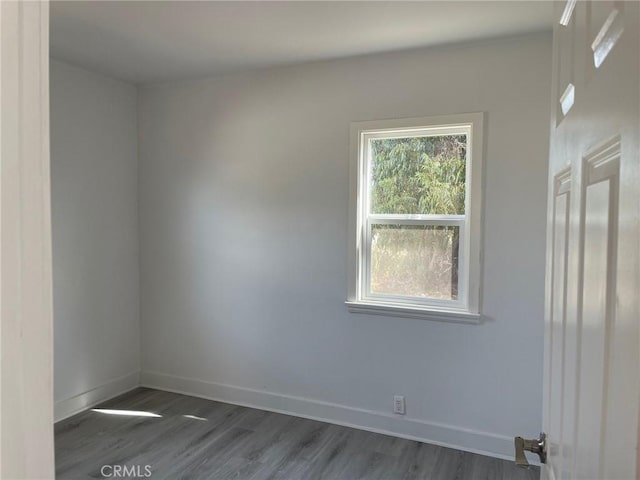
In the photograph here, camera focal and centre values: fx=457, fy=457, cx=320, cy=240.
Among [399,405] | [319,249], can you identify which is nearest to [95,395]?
[319,249]

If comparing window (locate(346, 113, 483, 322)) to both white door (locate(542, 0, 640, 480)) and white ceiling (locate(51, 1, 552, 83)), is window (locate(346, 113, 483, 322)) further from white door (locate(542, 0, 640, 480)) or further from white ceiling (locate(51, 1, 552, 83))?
white door (locate(542, 0, 640, 480))

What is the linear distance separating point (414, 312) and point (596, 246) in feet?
7.92

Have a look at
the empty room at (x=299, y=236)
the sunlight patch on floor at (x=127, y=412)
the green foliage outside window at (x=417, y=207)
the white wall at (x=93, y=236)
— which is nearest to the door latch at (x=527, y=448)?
the empty room at (x=299, y=236)

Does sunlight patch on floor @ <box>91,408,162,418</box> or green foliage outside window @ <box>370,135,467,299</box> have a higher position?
green foliage outside window @ <box>370,135,467,299</box>

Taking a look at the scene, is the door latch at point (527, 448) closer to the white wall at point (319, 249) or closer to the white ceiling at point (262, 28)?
the white wall at point (319, 249)

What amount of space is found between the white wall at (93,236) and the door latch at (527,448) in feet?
10.2

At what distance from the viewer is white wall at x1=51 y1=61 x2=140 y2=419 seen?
3.25 meters

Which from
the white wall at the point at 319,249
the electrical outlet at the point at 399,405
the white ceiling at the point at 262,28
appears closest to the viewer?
the white ceiling at the point at 262,28

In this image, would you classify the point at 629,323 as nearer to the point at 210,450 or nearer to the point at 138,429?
the point at 210,450

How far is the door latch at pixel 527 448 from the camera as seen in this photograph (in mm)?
1029

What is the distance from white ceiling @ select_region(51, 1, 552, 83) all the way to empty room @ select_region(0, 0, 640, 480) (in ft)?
0.07

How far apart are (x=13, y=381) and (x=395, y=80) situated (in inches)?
111

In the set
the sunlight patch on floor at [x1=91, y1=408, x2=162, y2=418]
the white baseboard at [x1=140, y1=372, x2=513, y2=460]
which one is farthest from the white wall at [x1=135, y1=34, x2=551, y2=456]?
the sunlight patch on floor at [x1=91, y1=408, x2=162, y2=418]

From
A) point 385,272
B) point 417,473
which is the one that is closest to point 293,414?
point 417,473
